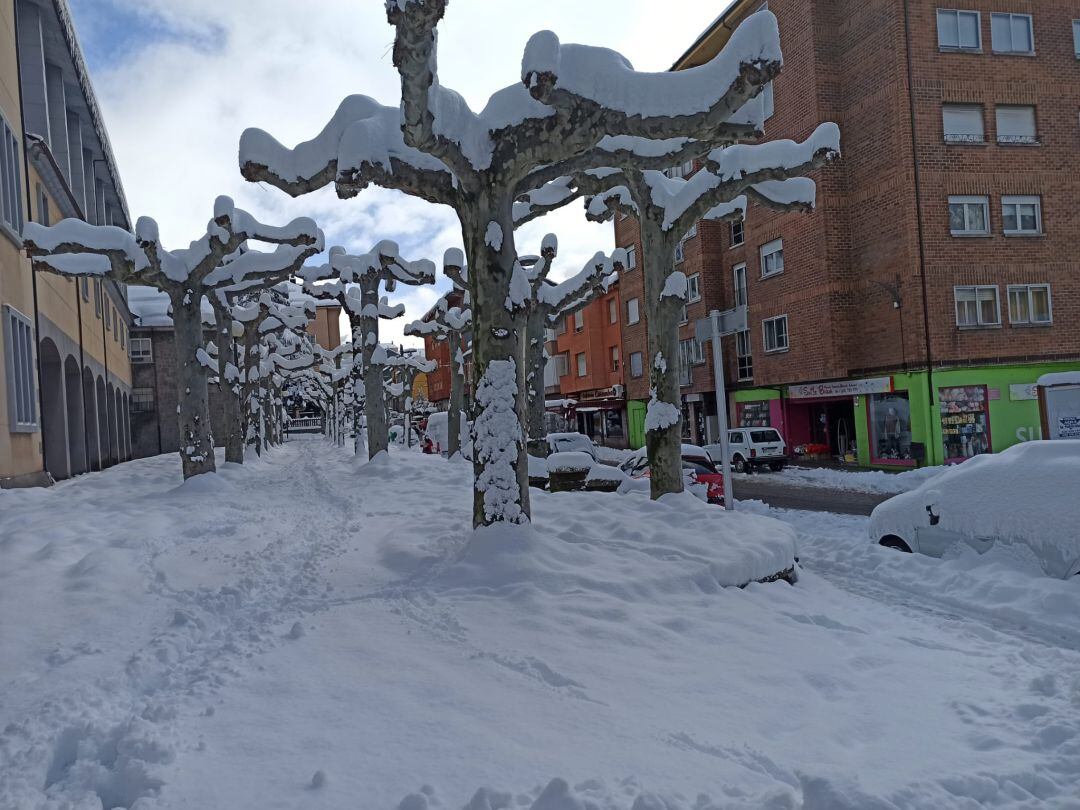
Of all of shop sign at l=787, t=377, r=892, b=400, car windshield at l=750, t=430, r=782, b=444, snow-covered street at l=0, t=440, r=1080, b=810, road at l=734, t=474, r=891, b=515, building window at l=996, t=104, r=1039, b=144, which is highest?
building window at l=996, t=104, r=1039, b=144

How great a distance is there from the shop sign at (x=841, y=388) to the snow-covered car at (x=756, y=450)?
2.59m

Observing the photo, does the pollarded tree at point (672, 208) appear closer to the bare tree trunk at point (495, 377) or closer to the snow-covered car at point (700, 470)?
the bare tree trunk at point (495, 377)

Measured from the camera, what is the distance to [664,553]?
6910mm

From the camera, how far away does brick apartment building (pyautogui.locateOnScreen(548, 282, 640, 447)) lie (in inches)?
1694

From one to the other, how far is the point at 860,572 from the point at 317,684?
20.8 ft

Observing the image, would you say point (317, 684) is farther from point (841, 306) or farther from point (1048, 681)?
point (841, 306)

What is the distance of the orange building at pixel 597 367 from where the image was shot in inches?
1698

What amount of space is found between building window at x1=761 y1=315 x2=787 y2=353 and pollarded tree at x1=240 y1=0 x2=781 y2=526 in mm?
21034

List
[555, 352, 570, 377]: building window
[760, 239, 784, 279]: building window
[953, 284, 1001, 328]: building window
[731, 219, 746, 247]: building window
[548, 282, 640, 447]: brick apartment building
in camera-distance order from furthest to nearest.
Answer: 1. [555, 352, 570, 377]: building window
2. [548, 282, 640, 447]: brick apartment building
3. [731, 219, 746, 247]: building window
4. [760, 239, 784, 279]: building window
5. [953, 284, 1001, 328]: building window

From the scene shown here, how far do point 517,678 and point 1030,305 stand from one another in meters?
24.6

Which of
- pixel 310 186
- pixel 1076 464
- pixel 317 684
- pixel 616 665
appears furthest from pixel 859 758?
pixel 310 186

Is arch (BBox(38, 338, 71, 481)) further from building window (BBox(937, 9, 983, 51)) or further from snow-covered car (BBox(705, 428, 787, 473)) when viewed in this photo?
building window (BBox(937, 9, 983, 51))

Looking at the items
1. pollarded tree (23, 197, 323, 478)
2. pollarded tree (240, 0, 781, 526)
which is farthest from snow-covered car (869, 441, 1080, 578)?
pollarded tree (23, 197, 323, 478)

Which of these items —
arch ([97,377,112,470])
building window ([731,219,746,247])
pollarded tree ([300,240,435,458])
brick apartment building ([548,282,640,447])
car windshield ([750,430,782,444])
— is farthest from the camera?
brick apartment building ([548,282,640,447])
